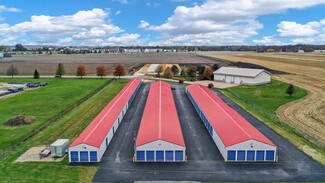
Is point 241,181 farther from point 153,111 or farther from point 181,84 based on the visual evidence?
point 181,84

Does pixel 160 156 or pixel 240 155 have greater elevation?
pixel 240 155

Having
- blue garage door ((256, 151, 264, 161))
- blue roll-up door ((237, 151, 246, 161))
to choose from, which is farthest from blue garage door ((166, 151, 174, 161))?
blue garage door ((256, 151, 264, 161))

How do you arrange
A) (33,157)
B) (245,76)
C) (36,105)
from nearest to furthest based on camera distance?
(33,157)
(36,105)
(245,76)

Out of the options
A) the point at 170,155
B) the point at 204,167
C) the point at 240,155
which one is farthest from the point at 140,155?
the point at 240,155

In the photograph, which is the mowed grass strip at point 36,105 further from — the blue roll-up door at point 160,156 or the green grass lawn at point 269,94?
the green grass lawn at point 269,94

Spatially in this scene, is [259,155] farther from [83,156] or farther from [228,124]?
[83,156]

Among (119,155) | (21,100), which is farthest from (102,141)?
(21,100)
